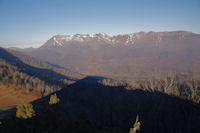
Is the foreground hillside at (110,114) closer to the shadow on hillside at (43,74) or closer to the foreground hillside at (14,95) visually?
the foreground hillside at (14,95)

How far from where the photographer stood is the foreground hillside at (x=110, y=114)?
22.9 meters

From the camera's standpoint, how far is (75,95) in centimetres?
5625

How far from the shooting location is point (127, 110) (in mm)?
42594

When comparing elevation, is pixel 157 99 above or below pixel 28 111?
below

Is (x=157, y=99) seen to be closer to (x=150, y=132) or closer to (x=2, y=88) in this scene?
(x=150, y=132)

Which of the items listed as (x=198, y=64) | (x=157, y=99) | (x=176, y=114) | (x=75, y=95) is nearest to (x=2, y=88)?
(x=75, y=95)

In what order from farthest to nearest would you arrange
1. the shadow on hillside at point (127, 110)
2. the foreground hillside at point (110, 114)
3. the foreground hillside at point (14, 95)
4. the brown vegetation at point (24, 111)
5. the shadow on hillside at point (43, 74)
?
the shadow on hillside at point (43, 74)
the foreground hillside at point (14, 95)
the shadow on hillside at point (127, 110)
the foreground hillside at point (110, 114)
the brown vegetation at point (24, 111)

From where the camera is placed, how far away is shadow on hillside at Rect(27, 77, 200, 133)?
32.7 m

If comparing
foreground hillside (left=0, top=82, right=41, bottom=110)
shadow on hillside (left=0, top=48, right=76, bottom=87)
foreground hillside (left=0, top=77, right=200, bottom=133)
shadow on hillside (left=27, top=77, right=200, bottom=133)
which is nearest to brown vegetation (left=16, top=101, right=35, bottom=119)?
foreground hillside (left=0, top=77, right=200, bottom=133)

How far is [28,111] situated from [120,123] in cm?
2135

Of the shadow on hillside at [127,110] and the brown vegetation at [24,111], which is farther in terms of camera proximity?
the shadow on hillside at [127,110]

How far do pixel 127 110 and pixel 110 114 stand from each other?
5.55m

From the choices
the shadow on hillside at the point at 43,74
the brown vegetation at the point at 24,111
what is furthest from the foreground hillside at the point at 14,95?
the brown vegetation at the point at 24,111

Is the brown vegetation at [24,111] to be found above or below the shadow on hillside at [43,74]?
above
